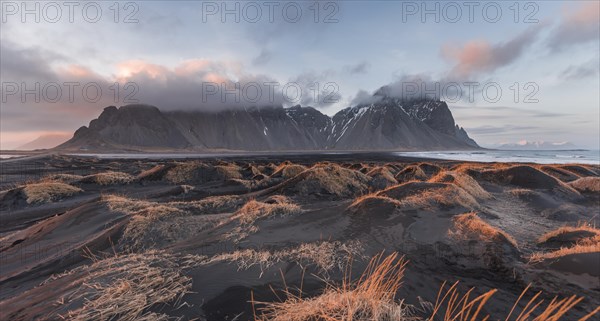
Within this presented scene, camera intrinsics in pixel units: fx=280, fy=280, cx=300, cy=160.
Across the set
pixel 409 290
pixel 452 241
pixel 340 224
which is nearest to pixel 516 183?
pixel 452 241

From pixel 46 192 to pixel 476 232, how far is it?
24.4 meters

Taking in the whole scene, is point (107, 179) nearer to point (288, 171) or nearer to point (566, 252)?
point (288, 171)

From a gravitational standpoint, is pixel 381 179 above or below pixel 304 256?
above

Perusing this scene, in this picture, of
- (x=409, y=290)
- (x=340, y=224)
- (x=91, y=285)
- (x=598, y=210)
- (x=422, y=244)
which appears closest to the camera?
(x=91, y=285)

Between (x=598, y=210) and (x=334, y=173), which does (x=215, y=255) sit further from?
(x=598, y=210)

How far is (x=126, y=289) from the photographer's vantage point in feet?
A: 16.6

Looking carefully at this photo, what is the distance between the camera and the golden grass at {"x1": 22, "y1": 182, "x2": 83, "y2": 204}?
17812 mm

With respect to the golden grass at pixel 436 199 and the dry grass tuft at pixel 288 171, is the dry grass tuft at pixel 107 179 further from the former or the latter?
the golden grass at pixel 436 199

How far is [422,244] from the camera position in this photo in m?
8.62

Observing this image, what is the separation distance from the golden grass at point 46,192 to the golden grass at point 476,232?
23100mm

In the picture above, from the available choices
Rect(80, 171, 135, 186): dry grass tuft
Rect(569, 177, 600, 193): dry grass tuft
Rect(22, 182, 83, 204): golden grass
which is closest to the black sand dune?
Rect(22, 182, 83, 204): golden grass

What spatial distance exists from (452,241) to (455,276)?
1.87m

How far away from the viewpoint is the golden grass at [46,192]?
58.4 ft

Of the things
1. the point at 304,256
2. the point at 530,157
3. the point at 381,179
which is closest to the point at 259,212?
the point at 304,256
